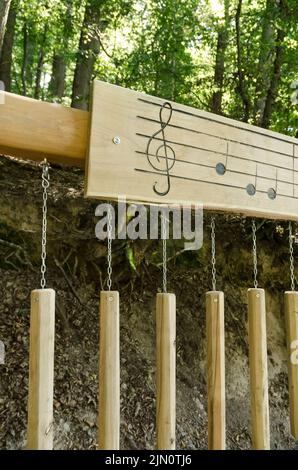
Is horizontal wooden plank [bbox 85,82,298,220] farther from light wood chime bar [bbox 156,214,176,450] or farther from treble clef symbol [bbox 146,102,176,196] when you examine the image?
light wood chime bar [bbox 156,214,176,450]

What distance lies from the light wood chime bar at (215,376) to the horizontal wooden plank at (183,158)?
0.38 metres

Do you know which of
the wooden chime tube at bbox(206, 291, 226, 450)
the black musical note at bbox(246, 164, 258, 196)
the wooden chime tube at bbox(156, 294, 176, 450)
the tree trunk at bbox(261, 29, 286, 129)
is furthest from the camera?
the tree trunk at bbox(261, 29, 286, 129)

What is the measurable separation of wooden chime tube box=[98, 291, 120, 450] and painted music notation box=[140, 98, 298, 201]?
21.3 inches

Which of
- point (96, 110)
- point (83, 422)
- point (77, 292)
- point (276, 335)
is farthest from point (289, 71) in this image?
point (83, 422)

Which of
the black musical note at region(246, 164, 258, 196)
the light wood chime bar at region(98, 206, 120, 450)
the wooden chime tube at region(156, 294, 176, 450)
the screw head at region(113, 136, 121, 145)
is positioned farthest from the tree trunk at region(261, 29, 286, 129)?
the light wood chime bar at region(98, 206, 120, 450)

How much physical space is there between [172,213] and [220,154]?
6.05ft

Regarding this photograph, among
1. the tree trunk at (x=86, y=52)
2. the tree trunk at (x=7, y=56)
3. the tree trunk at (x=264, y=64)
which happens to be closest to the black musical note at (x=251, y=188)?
the tree trunk at (x=264, y=64)

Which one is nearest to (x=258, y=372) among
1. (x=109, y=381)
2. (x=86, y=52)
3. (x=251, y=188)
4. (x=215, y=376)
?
(x=215, y=376)

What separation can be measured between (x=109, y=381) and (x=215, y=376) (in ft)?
1.78

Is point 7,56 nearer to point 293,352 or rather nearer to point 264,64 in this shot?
point 264,64

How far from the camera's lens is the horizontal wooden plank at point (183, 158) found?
167 cm

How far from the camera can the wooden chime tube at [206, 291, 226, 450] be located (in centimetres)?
192

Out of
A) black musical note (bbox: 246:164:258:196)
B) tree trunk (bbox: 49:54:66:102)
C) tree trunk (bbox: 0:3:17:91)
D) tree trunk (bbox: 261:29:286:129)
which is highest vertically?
tree trunk (bbox: 49:54:66:102)

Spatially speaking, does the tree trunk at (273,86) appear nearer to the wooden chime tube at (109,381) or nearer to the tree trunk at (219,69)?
the tree trunk at (219,69)
